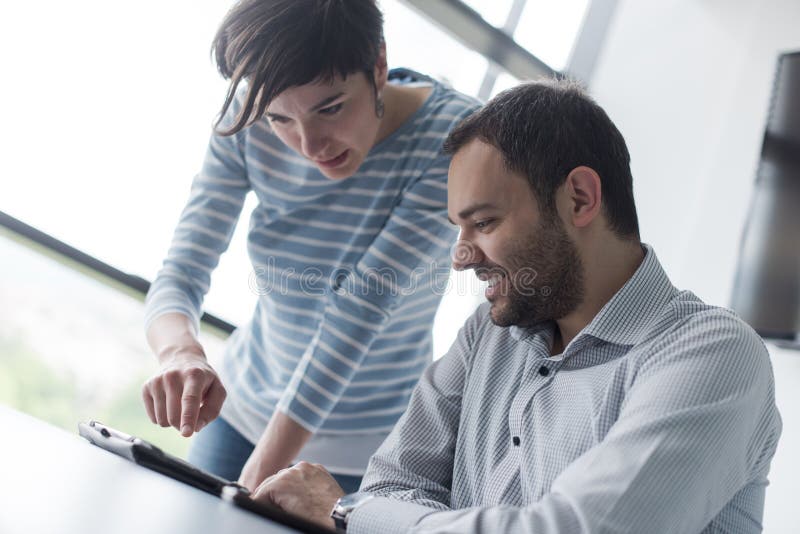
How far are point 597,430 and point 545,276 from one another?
0.25 meters

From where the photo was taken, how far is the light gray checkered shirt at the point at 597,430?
812mm

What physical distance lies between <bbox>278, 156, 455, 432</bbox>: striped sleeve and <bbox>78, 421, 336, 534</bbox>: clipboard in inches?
11.9

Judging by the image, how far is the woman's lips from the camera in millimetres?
1330

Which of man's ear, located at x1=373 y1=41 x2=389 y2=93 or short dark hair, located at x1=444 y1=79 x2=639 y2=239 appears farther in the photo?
man's ear, located at x1=373 y1=41 x2=389 y2=93

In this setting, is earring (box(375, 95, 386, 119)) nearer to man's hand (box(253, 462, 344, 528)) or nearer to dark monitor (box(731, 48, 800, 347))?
man's hand (box(253, 462, 344, 528))

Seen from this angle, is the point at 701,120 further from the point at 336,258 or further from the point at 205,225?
the point at 205,225

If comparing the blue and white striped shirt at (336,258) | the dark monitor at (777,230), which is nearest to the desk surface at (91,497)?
the blue and white striped shirt at (336,258)

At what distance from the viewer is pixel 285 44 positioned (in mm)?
1146

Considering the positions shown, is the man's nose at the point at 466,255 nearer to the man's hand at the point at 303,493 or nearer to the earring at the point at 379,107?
the earring at the point at 379,107

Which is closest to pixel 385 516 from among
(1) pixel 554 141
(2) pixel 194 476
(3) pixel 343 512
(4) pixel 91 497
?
(3) pixel 343 512

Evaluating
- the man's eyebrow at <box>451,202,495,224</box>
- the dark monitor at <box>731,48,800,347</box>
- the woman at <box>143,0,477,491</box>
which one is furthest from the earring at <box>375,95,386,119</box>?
the dark monitor at <box>731,48,800,347</box>

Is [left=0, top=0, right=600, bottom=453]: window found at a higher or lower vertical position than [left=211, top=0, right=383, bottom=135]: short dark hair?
lower

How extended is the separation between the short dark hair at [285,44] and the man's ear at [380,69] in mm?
71

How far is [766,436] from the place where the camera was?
3.18 feet
